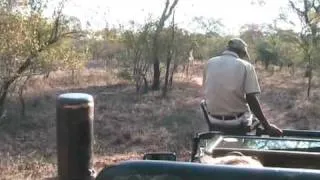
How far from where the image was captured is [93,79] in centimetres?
3198

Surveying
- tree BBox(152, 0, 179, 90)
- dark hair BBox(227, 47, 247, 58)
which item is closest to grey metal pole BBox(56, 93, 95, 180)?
dark hair BBox(227, 47, 247, 58)

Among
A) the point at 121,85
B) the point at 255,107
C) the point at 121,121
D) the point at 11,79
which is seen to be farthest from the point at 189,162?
the point at 121,85

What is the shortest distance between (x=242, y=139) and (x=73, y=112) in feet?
3.12

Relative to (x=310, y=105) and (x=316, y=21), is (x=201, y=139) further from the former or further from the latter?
(x=316, y=21)

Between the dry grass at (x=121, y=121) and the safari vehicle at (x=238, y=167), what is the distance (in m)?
7.33

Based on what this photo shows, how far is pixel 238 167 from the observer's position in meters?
1.66

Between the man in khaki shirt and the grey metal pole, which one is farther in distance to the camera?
the man in khaki shirt

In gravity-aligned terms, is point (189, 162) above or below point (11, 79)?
above

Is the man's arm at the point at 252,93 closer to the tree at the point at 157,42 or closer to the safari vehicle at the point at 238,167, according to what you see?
the safari vehicle at the point at 238,167

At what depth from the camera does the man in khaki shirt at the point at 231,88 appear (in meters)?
4.48

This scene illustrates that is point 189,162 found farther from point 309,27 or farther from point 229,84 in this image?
point 309,27

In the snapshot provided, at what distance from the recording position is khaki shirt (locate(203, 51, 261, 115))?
450cm

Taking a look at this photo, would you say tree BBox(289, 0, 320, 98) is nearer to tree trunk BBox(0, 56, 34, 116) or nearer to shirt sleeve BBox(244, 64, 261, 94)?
tree trunk BBox(0, 56, 34, 116)

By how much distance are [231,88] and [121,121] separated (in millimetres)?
15079
